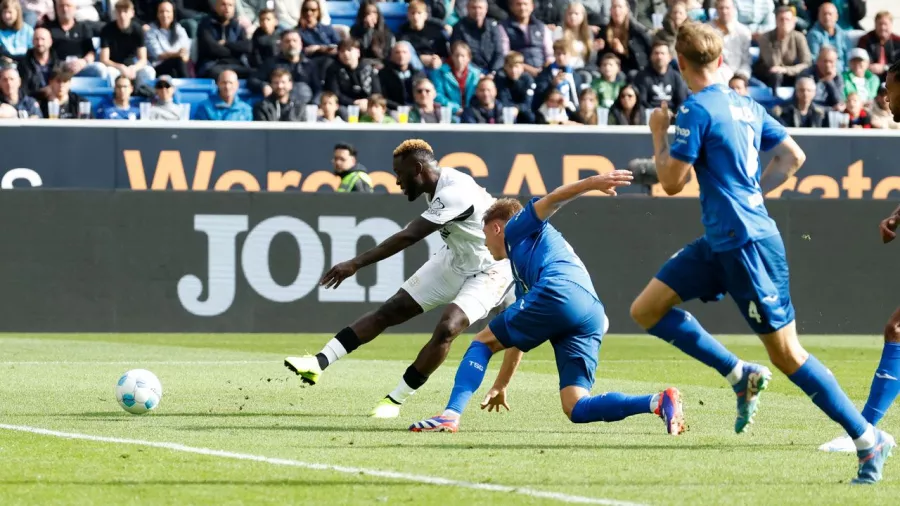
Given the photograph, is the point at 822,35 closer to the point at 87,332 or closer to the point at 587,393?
the point at 87,332

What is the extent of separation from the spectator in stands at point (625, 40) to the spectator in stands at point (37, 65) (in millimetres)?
7399

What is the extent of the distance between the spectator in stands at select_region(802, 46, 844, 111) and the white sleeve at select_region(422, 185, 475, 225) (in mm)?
12225

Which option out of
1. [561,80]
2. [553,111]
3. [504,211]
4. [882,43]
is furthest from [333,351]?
[882,43]

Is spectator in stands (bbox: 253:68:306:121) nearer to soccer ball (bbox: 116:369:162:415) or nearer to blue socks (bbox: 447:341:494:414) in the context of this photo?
soccer ball (bbox: 116:369:162:415)

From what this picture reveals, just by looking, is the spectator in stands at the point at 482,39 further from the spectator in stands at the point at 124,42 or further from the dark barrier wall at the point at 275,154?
the spectator in stands at the point at 124,42

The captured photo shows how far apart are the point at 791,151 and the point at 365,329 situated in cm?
392

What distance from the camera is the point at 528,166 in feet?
64.4

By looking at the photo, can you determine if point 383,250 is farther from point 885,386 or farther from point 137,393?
point 885,386

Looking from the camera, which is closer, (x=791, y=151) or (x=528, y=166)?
(x=791, y=151)

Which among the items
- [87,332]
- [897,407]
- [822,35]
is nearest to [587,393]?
[897,407]

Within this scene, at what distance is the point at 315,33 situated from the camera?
2108cm

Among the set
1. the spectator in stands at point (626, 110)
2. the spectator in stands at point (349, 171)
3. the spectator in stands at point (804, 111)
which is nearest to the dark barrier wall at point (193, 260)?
the spectator in stands at point (349, 171)

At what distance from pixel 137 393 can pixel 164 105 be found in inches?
395

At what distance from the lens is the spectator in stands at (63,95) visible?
62.8ft
